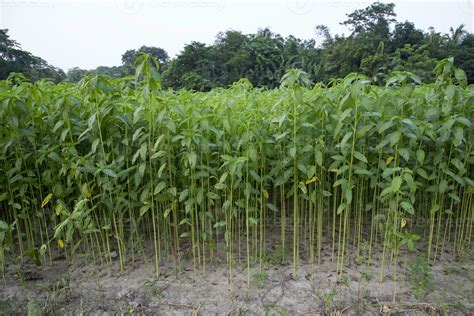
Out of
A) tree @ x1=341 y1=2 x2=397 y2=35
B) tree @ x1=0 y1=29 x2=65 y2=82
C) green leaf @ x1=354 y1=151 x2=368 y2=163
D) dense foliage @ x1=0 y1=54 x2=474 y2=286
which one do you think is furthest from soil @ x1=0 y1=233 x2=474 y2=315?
tree @ x1=341 y1=2 x2=397 y2=35

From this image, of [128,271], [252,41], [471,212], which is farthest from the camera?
[252,41]

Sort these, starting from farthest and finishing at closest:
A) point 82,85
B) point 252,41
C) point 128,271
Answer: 1. point 252,41
2. point 128,271
3. point 82,85

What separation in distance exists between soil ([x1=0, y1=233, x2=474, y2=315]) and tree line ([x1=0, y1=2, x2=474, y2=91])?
930 inches

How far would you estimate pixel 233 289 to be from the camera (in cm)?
277

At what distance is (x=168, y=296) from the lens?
2732 mm

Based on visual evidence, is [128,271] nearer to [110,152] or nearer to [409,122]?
[110,152]

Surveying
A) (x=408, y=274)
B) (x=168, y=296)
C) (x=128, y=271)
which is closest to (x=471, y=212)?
(x=408, y=274)

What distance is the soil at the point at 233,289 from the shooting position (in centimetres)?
257

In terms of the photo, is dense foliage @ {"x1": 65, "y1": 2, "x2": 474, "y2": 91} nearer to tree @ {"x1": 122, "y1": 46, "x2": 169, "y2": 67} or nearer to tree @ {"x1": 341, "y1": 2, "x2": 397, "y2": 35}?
tree @ {"x1": 341, "y1": 2, "x2": 397, "y2": 35}

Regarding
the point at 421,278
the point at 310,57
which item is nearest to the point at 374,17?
the point at 310,57

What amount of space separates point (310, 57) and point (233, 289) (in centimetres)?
3478

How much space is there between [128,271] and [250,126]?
1.62 metres

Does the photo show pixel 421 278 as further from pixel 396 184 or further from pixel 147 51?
pixel 147 51

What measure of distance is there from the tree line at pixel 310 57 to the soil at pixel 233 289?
23.6 m
